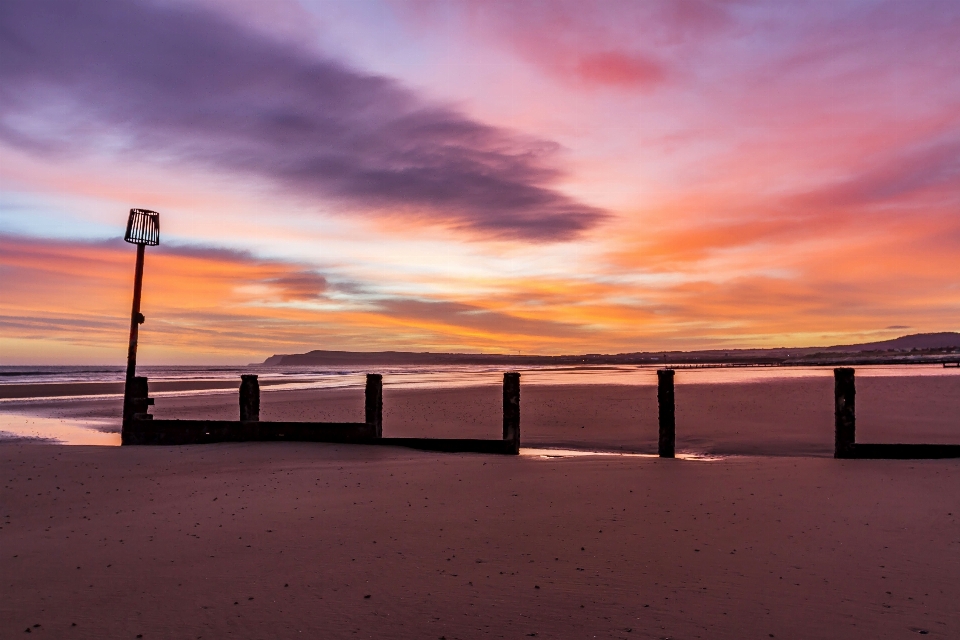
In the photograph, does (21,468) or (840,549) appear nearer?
(840,549)

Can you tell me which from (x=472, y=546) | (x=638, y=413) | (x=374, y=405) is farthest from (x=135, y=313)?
(x=638, y=413)

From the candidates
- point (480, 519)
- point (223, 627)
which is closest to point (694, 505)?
point (480, 519)

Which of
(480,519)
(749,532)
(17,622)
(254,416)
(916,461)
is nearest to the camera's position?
(17,622)

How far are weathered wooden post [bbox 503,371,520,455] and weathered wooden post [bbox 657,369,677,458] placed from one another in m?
2.63

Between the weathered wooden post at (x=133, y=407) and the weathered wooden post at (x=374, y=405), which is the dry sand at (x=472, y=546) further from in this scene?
the weathered wooden post at (x=133, y=407)

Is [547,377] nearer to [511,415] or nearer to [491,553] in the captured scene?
[511,415]

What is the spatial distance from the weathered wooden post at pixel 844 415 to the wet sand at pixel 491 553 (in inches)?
48.4

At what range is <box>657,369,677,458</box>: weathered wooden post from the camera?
12.4 metres

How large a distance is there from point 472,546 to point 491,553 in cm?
28

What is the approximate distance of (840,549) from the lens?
6.00m

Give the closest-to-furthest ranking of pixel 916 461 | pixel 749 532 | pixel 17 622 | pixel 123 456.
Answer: pixel 17 622, pixel 749 532, pixel 916 461, pixel 123 456

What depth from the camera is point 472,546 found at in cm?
628

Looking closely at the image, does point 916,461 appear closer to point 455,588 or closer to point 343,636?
point 455,588

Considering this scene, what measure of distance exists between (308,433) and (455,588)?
9256 millimetres
